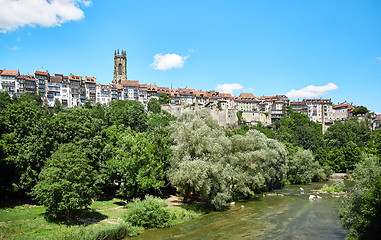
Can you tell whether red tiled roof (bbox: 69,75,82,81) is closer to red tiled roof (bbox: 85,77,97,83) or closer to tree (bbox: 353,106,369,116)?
red tiled roof (bbox: 85,77,97,83)

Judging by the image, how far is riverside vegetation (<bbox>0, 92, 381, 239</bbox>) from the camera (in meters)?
19.4

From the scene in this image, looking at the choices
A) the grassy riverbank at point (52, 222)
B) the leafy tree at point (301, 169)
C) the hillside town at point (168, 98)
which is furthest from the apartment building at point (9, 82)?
the leafy tree at point (301, 169)

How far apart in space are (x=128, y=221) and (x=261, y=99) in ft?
441

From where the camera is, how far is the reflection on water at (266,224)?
2130 centimetres

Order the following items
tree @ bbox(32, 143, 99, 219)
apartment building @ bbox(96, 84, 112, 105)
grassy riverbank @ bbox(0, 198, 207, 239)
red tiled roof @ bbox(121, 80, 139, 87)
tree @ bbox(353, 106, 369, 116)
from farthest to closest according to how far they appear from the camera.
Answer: tree @ bbox(353, 106, 369, 116) < red tiled roof @ bbox(121, 80, 139, 87) < apartment building @ bbox(96, 84, 112, 105) < tree @ bbox(32, 143, 99, 219) < grassy riverbank @ bbox(0, 198, 207, 239)

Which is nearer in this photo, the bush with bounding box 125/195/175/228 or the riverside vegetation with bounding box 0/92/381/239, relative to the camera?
the riverside vegetation with bounding box 0/92/381/239

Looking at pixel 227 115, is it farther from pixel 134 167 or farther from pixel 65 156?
pixel 65 156

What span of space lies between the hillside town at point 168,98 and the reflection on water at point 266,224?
196ft

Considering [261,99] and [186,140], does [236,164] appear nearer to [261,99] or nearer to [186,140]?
[186,140]

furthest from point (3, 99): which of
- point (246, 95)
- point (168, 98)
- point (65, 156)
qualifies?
point (246, 95)

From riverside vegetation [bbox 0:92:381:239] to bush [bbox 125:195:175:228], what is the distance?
0.27ft

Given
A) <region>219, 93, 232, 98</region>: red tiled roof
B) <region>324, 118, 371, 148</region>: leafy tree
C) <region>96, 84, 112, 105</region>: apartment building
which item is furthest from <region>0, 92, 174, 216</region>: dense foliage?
<region>219, 93, 232, 98</region>: red tiled roof

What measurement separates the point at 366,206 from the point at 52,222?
69.9ft

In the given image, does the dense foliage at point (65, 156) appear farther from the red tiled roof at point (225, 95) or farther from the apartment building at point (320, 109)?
the apartment building at point (320, 109)
